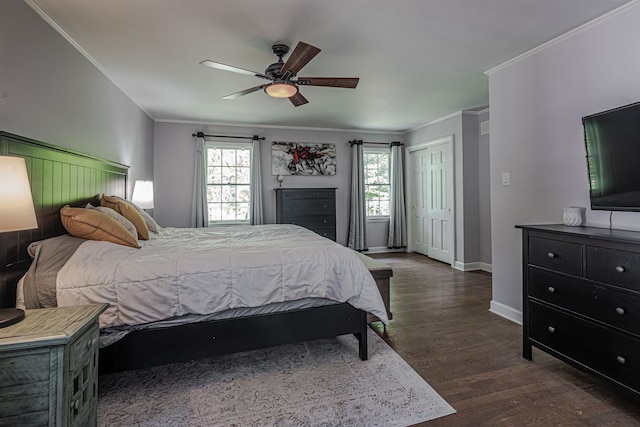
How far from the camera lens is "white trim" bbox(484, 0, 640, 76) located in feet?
6.95

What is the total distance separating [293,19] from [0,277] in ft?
7.89

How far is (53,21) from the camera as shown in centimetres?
225

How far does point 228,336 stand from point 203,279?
0.40 metres

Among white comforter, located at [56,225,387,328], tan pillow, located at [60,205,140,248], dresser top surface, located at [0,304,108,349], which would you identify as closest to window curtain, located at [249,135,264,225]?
white comforter, located at [56,225,387,328]

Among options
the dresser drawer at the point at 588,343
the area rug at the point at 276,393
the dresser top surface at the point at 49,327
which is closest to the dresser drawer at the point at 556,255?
the dresser drawer at the point at 588,343

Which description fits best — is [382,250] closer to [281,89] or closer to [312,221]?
[312,221]

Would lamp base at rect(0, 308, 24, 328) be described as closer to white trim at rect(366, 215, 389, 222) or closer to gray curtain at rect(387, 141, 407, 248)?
white trim at rect(366, 215, 389, 222)

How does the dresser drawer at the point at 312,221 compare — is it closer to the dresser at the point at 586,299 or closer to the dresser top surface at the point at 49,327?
the dresser at the point at 586,299

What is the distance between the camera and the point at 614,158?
199 cm

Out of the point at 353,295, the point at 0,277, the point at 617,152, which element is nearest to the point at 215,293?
the point at 353,295

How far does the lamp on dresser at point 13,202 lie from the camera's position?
4.08ft

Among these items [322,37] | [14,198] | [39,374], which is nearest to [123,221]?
[14,198]

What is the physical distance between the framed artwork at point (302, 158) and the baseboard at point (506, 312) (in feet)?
12.0

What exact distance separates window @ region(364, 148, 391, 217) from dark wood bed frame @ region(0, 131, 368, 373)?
4.31 meters
